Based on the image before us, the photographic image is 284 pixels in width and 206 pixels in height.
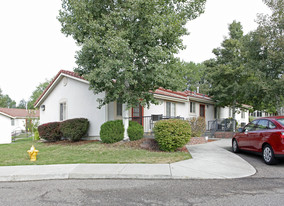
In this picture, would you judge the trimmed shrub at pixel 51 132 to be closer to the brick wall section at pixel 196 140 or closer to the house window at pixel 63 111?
the house window at pixel 63 111

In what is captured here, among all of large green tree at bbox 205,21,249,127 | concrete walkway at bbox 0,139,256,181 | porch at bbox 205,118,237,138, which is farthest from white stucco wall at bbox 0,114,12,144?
large green tree at bbox 205,21,249,127

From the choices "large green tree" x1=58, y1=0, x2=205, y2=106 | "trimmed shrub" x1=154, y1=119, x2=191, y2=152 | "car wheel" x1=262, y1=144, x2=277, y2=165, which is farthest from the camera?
"large green tree" x1=58, y1=0, x2=205, y2=106

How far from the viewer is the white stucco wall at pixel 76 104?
1337 centimetres

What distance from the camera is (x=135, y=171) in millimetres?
6121

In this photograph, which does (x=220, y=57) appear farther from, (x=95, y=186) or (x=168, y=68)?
(x=95, y=186)

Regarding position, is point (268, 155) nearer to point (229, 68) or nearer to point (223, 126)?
point (223, 126)

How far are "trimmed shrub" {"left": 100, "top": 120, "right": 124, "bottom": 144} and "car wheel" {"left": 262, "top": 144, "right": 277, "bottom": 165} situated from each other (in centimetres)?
652

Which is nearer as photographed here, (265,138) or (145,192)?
(145,192)

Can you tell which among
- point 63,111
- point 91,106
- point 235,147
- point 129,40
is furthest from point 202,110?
point 129,40

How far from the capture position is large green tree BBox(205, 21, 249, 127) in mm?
16797

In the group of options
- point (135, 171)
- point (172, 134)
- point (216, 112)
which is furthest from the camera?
point (216, 112)

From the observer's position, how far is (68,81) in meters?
15.3

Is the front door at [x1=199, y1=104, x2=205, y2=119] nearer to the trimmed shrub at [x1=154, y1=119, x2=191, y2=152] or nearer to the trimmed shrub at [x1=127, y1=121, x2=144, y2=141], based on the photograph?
the trimmed shrub at [x1=127, y1=121, x2=144, y2=141]

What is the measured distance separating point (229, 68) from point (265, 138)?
10561 mm
